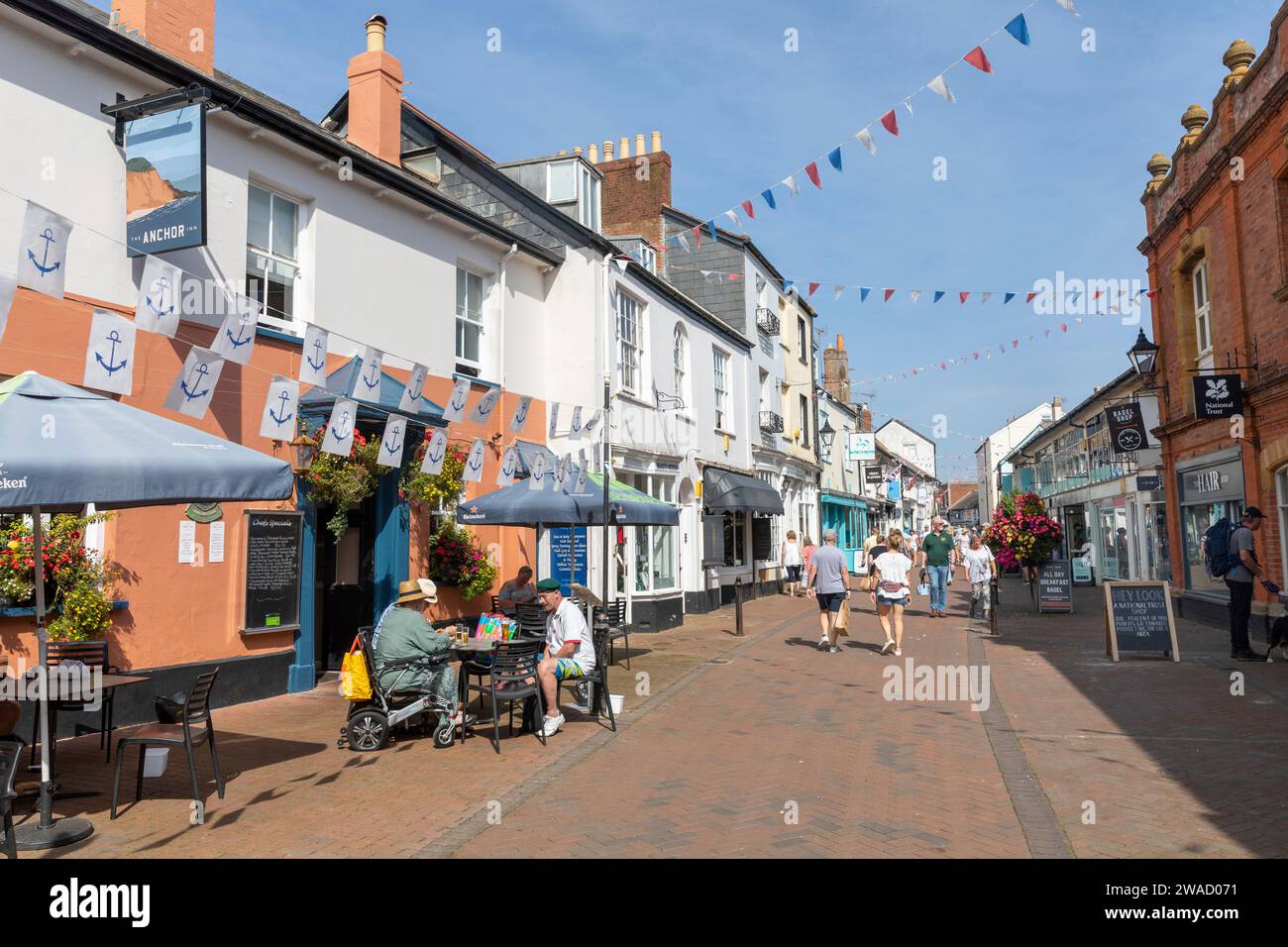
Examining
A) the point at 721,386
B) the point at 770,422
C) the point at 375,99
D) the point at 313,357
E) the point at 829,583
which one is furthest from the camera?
the point at 770,422

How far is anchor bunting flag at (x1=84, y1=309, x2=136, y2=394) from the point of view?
19.4 feet

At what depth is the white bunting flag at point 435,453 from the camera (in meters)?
9.76

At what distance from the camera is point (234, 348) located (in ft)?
23.1

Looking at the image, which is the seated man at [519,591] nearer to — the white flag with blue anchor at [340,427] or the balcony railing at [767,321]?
the white flag with blue anchor at [340,427]

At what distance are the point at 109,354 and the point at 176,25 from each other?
5.24 metres

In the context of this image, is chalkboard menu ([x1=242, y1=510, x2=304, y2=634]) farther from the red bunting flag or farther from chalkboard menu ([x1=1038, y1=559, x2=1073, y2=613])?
chalkboard menu ([x1=1038, y1=559, x2=1073, y2=613])

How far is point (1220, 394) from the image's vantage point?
13.0 m

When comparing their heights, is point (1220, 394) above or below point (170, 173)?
below

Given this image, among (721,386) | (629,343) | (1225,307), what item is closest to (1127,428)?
(1225,307)

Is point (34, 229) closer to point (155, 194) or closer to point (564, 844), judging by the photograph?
point (155, 194)

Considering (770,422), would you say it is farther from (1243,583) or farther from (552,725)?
(552,725)

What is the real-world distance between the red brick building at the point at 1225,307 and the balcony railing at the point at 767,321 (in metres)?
9.29

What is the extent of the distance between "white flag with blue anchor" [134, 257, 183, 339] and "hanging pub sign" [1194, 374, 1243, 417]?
13659mm

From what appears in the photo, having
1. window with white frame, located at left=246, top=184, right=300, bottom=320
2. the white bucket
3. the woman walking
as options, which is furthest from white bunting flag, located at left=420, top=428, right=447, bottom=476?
the woman walking
